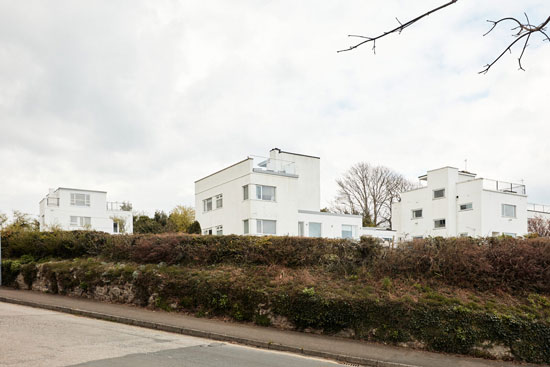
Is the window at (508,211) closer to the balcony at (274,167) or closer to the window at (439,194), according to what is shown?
the window at (439,194)

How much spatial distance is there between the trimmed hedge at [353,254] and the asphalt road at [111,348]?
4.53 metres

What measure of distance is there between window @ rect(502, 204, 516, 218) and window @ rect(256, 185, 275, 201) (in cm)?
2300

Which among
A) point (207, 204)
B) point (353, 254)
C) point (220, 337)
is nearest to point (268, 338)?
point (220, 337)

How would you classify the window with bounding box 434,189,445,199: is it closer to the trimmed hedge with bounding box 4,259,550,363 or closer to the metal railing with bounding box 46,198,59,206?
the trimmed hedge with bounding box 4,259,550,363

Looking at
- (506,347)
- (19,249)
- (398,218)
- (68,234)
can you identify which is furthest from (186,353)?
(398,218)

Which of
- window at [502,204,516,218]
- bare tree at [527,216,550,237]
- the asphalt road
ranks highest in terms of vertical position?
window at [502,204,516,218]

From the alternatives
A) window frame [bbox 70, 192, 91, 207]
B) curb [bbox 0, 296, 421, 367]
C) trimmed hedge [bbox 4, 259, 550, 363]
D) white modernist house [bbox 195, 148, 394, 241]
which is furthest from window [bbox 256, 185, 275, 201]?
window frame [bbox 70, 192, 91, 207]

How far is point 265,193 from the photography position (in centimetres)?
3356

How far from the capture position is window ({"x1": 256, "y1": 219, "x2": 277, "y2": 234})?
1287 inches

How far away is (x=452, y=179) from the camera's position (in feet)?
145

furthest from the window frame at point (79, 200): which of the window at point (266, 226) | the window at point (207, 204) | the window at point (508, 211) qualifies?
the window at point (508, 211)

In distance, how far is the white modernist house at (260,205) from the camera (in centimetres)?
3294

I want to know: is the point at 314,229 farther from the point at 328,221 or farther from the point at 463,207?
the point at 463,207

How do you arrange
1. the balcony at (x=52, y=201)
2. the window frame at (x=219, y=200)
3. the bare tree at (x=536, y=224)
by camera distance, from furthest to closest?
the balcony at (x=52, y=201), the bare tree at (x=536, y=224), the window frame at (x=219, y=200)
